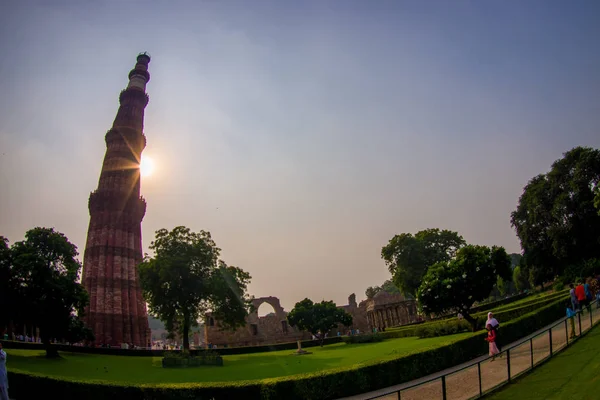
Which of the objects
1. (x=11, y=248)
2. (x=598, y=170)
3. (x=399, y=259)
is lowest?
(x=399, y=259)

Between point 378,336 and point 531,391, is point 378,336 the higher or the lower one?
the lower one

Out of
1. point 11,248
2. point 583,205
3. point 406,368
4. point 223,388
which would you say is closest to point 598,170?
point 583,205

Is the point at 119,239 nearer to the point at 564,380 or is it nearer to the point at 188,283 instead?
the point at 188,283

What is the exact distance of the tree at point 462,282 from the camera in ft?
82.1

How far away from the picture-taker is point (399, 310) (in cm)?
5328

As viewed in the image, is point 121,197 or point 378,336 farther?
point 121,197

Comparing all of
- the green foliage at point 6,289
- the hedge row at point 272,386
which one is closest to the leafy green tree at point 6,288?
the green foliage at point 6,289

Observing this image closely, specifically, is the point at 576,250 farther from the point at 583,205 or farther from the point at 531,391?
the point at 531,391

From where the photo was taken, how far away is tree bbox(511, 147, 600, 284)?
36.5 meters

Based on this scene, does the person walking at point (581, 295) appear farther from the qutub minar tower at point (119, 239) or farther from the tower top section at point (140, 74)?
the tower top section at point (140, 74)

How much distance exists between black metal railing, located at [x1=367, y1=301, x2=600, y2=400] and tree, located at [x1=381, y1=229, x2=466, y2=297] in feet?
111

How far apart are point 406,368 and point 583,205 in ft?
103

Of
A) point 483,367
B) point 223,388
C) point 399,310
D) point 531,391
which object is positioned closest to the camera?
point 531,391

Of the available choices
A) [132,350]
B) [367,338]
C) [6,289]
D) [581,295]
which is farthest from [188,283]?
[581,295]
